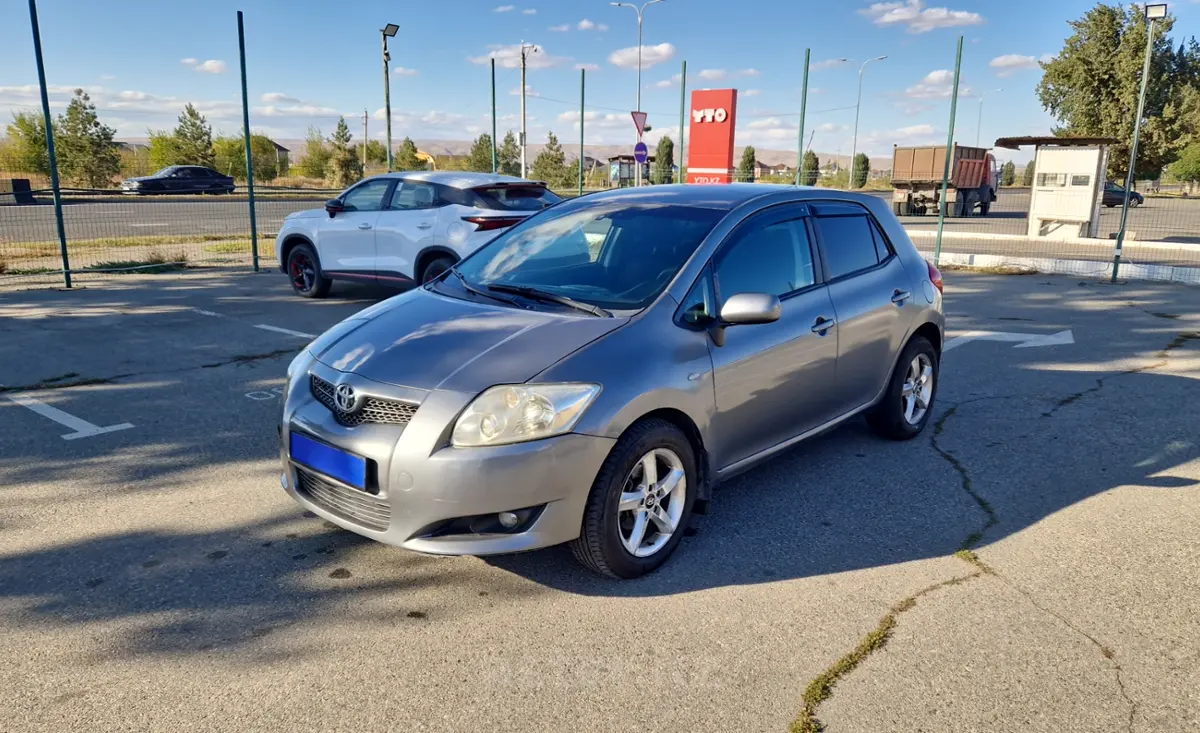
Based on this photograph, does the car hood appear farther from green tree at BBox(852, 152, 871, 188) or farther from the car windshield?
green tree at BBox(852, 152, 871, 188)

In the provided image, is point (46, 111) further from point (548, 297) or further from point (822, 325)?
point (822, 325)

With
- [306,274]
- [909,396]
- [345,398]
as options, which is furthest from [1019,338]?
[306,274]

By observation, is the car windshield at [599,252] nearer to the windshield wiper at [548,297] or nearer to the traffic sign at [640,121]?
the windshield wiper at [548,297]

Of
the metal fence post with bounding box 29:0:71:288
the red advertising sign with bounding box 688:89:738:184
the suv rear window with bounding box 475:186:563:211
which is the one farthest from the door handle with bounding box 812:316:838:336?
the red advertising sign with bounding box 688:89:738:184

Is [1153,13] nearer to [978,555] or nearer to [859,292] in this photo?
[859,292]

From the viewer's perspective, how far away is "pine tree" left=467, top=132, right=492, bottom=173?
4711cm

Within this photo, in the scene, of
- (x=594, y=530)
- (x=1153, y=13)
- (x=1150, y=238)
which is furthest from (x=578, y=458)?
(x=1150, y=238)

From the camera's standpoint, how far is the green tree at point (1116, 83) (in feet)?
134

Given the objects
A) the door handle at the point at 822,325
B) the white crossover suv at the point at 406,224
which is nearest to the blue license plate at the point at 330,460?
the door handle at the point at 822,325

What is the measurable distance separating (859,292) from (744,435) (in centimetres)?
136

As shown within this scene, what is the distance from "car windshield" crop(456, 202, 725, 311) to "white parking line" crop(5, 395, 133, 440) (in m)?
2.64

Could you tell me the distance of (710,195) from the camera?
448cm

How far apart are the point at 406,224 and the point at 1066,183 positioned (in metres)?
15.8

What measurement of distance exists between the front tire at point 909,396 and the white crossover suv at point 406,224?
4.58 metres
